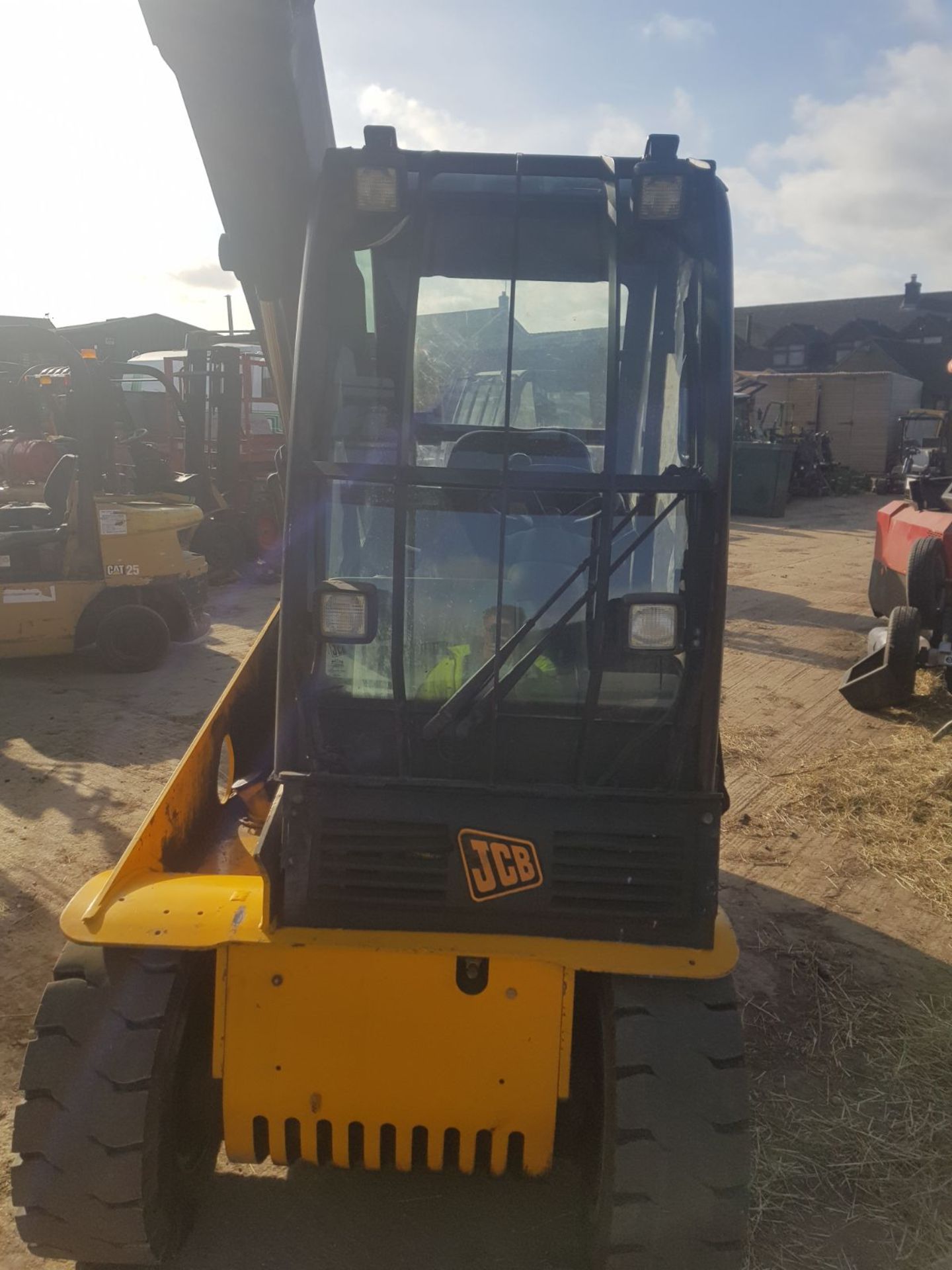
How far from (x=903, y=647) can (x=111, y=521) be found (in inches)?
256

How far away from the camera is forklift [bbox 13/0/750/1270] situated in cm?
235

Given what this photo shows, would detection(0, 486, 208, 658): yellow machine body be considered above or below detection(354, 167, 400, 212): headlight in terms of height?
below

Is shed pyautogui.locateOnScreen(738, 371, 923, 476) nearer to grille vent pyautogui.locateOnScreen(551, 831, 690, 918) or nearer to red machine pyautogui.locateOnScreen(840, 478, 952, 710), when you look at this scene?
red machine pyautogui.locateOnScreen(840, 478, 952, 710)

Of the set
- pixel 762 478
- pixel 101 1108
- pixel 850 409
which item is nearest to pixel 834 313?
pixel 850 409

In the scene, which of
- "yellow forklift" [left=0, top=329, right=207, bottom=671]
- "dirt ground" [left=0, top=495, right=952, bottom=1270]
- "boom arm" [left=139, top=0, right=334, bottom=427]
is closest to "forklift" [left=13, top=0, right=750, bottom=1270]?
"dirt ground" [left=0, top=495, right=952, bottom=1270]

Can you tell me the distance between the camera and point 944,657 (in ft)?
25.9

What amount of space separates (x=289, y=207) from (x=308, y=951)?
83.9 inches

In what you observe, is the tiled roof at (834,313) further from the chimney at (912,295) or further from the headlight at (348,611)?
the headlight at (348,611)

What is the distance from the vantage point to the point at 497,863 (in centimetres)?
241

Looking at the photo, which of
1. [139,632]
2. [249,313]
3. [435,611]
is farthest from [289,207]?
[139,632]

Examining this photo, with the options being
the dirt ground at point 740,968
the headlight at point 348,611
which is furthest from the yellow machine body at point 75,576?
the headlight at point 348,611

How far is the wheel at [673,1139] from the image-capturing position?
234cm

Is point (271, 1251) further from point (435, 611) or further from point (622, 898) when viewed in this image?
point (435, 611)

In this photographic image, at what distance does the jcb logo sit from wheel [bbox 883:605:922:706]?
6.27 m
